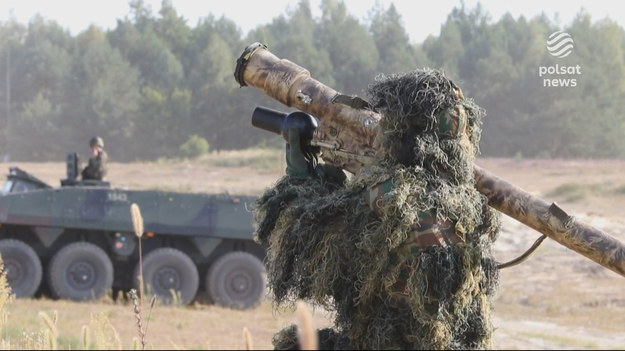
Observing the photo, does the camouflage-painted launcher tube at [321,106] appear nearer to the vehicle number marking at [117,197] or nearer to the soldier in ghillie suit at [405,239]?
the soldier in ghillie suit at [405,239]

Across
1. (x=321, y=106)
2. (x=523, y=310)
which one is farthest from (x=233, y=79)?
(x=321, y=106)

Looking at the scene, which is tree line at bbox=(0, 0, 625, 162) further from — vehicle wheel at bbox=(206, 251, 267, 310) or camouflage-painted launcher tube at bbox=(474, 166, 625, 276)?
camouflage-painted launcher tube at bbox=(474, 166, 625, 276)

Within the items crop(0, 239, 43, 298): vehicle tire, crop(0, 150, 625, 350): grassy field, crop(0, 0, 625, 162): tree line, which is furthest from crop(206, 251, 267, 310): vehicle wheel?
crop(0, 0, 625, 162): tree line

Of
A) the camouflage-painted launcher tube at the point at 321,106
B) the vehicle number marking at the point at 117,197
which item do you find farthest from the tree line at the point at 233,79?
the camouflage-painted launcher tube at the point at 321,106

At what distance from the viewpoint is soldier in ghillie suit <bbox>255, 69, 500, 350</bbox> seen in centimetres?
305

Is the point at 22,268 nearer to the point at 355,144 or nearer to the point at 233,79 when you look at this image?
the point at 355,144

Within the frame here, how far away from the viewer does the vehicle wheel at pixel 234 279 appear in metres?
14.9

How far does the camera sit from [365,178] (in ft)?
10.4

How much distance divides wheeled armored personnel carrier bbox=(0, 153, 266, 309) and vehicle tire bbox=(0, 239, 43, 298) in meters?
0.01

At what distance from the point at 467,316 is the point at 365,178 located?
49 centimetres

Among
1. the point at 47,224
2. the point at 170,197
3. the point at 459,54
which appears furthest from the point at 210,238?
the point at 459,54

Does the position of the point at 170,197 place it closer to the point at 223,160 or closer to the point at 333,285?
the point at 333,285

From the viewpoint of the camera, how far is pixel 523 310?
52.1ft

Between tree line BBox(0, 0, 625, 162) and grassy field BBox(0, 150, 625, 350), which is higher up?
tree line BBox(0, 0, 625, 162)
